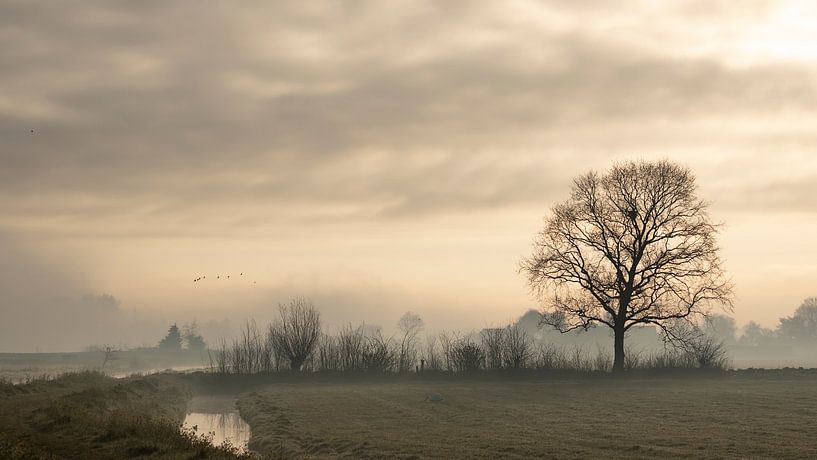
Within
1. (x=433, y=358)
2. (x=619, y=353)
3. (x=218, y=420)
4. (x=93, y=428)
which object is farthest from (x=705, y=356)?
(x=93, y=428)

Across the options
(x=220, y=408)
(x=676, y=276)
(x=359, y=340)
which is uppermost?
(x=676, y=276)

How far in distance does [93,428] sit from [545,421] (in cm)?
1891

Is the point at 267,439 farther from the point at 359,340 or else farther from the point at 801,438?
the point at 359,340

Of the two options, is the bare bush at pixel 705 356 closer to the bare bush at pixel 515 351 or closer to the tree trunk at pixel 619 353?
the tree trunk at pixel 619 353

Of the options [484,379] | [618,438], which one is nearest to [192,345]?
[484,379]

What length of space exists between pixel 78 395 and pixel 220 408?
1063 centimetres

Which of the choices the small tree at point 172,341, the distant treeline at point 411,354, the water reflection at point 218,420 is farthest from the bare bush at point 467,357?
the small tree at point 172,341

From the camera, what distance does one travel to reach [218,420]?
41.1 meters

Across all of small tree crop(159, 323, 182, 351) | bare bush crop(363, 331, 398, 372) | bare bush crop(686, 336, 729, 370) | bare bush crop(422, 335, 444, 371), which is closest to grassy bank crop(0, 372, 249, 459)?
bare bush crop(363, 331, 398, 372)

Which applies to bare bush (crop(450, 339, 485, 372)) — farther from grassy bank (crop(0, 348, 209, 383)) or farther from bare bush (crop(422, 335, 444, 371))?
grassy bank (crop(0, 348, 209, 383))

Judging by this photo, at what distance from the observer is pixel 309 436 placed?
93.6 ft

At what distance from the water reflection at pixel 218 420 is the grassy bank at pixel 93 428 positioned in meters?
1.38

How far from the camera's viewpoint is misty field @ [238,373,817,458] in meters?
23.6

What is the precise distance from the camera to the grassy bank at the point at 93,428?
22.4 meters
